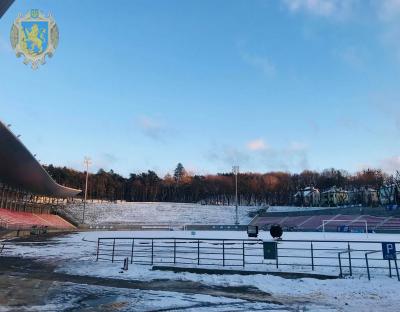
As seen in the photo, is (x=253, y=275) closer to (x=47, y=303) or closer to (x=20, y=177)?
(x=47, y=303)

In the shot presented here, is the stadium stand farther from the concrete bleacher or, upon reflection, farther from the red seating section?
the concrete bleacher

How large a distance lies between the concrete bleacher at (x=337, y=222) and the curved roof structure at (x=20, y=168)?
136 ft

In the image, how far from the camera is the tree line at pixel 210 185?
500 feet

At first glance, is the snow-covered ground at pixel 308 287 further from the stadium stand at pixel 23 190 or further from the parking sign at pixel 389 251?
the stadium stand at pixel 23 190

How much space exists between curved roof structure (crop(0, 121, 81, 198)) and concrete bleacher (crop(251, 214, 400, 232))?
41.4 meters

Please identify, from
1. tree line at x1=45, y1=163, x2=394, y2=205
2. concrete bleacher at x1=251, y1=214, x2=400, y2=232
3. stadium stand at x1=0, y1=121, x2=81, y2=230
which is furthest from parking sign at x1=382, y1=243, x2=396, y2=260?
tree line at x1=45, y1=163, x2=394, y2=205

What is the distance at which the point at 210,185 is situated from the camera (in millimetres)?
168000

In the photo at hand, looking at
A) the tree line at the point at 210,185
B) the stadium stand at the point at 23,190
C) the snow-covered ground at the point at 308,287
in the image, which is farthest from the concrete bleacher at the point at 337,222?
the tree line at the point at 210,185

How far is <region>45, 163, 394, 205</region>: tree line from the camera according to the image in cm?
15225

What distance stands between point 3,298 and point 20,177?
5456 cm

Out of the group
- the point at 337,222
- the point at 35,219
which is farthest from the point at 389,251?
the point at 35,219

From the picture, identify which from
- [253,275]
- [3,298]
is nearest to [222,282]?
[253,275]

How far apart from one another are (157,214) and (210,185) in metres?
67.4

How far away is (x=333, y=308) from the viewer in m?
11.0
